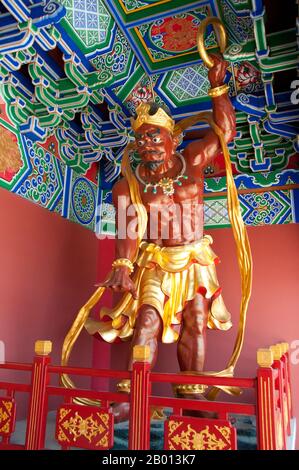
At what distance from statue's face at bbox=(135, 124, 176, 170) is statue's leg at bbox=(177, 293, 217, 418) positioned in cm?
74

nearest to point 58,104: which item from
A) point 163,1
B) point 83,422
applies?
point 163,1

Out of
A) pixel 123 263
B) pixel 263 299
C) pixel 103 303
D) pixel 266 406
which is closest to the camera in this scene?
pixel 266 406

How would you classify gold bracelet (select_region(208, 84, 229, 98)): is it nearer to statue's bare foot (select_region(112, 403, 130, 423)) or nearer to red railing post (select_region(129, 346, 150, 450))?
red railing post (select_region(129, 346, 150, 450))

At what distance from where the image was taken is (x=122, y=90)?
258cm

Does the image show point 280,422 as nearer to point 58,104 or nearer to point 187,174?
point 187,174

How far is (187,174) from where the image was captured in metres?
2.11

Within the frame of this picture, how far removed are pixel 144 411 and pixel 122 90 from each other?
1.98 metres

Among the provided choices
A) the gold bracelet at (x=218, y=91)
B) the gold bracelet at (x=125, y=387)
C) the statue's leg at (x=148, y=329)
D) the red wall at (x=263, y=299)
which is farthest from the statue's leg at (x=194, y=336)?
the gold bracelet at (x=218, y=91)

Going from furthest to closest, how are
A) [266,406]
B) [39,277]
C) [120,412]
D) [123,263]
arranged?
[39,277] → [123,263] → [120,412] → [266,406]

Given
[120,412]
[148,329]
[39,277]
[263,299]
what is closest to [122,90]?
[39,277]

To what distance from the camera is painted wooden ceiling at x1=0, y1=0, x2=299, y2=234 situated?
2.00m

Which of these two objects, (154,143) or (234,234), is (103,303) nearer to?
(234,234)

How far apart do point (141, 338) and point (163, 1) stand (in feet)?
5.70

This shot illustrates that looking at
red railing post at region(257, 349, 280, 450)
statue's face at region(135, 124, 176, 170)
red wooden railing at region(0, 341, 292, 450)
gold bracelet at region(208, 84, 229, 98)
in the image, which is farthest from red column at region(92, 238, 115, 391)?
red railing post at region(257, 349, 280, 450)
